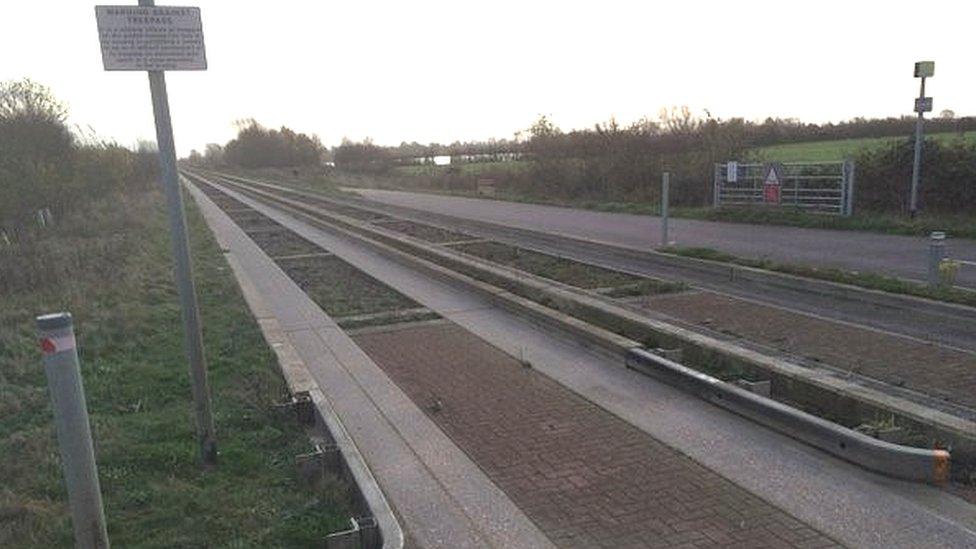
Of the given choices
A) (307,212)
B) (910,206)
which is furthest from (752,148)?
(307,212)

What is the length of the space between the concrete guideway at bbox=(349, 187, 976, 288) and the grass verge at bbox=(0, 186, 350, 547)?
919cm

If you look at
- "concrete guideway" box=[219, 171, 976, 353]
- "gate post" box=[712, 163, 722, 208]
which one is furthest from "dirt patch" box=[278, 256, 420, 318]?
"gate post" box=[712, 163, 722, 208]

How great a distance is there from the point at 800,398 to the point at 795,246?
10083 millimetres

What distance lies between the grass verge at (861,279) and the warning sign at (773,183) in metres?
8.13

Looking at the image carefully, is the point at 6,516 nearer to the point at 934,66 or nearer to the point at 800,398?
the point at 800,398

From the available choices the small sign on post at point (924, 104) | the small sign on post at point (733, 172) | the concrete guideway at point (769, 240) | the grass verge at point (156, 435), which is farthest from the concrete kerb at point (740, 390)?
the small sign on post at point (733, 172)

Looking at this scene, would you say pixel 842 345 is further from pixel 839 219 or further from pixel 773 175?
pixel 773 175

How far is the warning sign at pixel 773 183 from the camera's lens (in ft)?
67.1

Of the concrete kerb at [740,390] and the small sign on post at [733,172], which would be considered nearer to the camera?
the concrete kerb at [740,390]

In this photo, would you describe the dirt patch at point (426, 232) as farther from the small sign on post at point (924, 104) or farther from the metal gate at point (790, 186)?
the small sign on post at point (924, 104)

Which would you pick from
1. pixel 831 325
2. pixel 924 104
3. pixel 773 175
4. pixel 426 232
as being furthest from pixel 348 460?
pixel 773 175

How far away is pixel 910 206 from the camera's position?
1748 centimetres

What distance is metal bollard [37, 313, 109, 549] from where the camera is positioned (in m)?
3.48

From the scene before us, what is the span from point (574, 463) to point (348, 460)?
4.75 feet
